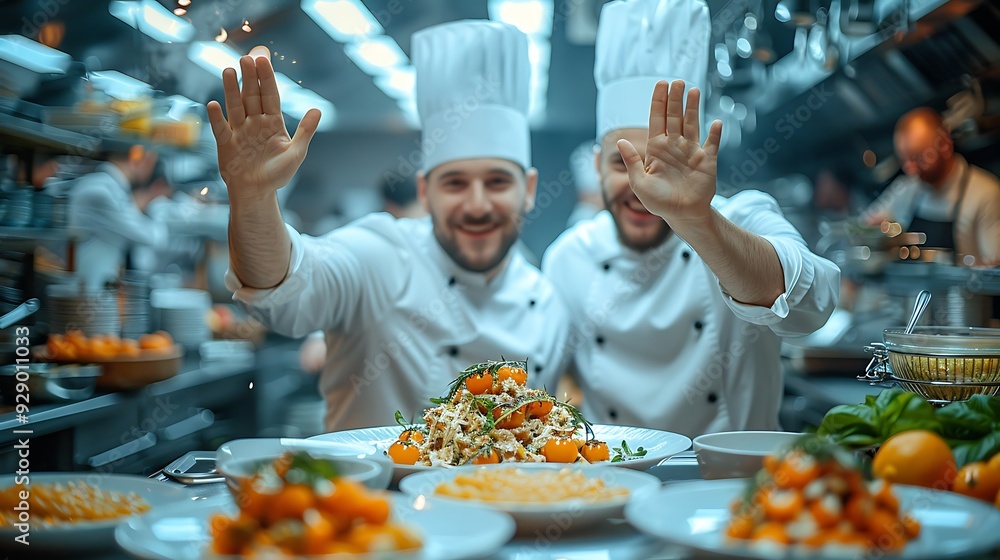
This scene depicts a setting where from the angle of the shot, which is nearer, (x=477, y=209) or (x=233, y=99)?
(x=233, y=99)

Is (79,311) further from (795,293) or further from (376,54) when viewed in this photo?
(376,54)

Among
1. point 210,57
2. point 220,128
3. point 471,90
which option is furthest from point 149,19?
point 220,128

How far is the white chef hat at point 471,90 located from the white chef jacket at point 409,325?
0.32 metres

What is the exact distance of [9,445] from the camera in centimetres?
224

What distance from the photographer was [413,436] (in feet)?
4.55

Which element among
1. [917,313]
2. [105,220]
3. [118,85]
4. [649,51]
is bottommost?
[917,313]

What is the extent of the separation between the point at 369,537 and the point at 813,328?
1383 mm

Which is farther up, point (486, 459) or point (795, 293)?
point (795, 293)

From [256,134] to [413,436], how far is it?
64 cm

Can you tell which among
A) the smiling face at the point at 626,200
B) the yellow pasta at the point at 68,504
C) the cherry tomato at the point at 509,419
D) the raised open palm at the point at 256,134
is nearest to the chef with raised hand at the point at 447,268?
the smiling face at the point at 626,200

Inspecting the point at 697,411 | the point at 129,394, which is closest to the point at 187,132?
the point at 129,394

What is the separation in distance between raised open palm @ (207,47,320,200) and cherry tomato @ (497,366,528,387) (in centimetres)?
55

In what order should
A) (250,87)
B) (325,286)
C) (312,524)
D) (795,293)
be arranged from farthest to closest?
(325,286) → (795,293) → (250,87) → (312,524)

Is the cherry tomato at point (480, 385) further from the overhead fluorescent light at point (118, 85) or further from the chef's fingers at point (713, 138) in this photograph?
the overhead fluorescent light at point (118, 85)
